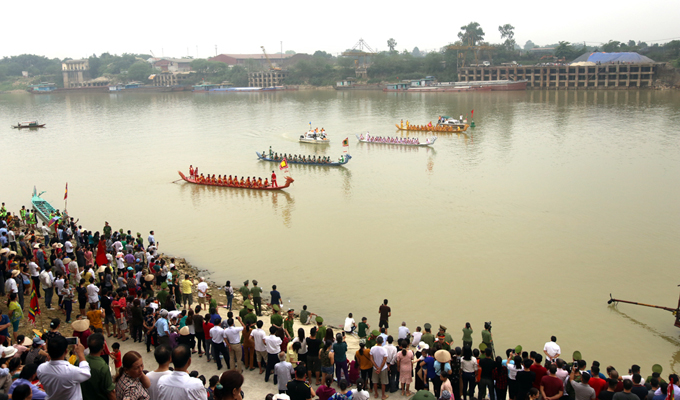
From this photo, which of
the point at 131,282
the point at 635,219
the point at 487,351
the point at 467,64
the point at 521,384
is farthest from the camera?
the point at 467,64

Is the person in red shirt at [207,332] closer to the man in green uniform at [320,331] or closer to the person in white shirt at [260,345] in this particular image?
the person in white shirt at [260,345]

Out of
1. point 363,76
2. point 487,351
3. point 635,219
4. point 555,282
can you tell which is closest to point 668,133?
point 635,219

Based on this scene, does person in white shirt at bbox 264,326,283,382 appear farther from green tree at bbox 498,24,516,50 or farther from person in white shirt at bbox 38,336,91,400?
green tree at bbox 498,24,516,50

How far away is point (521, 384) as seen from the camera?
6.64 meters

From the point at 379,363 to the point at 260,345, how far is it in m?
1.90

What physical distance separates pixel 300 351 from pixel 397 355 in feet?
4.84

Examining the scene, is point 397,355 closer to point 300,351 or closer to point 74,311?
point 300,351

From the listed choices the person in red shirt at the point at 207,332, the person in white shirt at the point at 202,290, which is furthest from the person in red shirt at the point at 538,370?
the person in white shirt at the point at 202,290

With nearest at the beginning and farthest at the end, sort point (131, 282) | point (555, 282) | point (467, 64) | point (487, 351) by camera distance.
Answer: point (487, 351), point (131, 282), point (555, 282), point (467, 64)

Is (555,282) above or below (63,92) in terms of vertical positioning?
below

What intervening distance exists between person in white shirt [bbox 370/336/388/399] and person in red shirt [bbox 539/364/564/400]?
2139 mm

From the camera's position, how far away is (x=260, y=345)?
25.8 ft

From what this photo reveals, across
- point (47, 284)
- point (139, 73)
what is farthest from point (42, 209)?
point (139, 73)

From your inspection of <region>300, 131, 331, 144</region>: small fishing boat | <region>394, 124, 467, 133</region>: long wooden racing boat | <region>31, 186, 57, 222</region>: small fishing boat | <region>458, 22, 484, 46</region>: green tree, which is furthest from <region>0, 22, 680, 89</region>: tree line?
<region>31, 186, 57, 222</region>: small fishing boat
